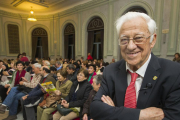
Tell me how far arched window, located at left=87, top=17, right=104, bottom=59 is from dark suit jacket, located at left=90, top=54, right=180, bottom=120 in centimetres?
725

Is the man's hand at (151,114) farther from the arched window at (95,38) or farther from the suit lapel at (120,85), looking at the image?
the arched window at (95,38)

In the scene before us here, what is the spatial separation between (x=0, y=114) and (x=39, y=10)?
431 inches

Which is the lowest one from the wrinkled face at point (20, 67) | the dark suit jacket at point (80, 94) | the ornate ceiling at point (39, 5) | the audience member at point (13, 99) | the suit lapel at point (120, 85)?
the audience member at point (13, 99)

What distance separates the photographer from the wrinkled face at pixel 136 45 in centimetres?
75

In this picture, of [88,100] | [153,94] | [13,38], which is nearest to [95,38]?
[88,100]

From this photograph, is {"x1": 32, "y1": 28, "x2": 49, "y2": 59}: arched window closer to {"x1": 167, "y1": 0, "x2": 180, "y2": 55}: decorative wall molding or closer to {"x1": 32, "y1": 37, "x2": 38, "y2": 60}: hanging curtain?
{"x1": 32, "y1": 37, "x2": 38, "y2": 60}: hanging curtain

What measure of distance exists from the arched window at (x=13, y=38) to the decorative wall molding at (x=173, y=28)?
1244 cm

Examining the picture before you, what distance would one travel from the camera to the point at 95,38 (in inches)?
344

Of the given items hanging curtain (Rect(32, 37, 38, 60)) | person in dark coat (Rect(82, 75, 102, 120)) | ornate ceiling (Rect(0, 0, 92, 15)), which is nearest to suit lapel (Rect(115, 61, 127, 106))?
person in dark coat (Rect(82, 75, 102, 120))

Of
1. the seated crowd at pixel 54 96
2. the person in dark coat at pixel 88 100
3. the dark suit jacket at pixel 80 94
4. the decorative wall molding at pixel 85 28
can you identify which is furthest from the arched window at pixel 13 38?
the person in dark coat at pixel 88 100

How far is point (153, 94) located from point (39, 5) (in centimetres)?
1177

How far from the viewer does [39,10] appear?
11.3 m

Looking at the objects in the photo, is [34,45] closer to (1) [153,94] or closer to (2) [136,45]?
(2) [136,45]

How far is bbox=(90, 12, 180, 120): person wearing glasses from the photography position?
2.33 feet
